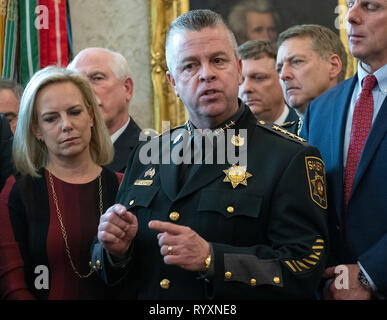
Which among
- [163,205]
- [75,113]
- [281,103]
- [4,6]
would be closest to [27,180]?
[75,113]

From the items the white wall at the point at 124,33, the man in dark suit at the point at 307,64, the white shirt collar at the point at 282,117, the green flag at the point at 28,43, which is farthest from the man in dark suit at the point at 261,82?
the green flag at the point at 28,43

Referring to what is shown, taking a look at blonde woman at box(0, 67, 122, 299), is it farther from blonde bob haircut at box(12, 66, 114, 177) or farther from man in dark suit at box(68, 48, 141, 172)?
man in dark suit at box(68, 48, 141, 172)

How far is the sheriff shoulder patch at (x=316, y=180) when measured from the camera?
183 centimetres

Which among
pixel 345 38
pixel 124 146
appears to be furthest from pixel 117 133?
pixel 345 38

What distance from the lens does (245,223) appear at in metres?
1.83

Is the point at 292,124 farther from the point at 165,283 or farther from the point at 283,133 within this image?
the point at 165,283

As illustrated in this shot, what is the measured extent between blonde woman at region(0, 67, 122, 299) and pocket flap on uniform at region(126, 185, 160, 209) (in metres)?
0.27

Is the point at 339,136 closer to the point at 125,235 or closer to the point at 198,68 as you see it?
the point at 198,68

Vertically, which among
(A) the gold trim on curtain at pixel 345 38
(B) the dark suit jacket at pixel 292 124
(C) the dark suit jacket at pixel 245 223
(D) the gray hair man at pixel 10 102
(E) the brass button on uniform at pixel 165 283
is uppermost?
(A) the gold trim on curtain at pixel 345 38

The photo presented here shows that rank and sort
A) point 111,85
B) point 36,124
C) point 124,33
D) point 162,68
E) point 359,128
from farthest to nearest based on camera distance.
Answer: point 124,33 → point 162,68 → point 111,85 → point 36,124 → point 359,128

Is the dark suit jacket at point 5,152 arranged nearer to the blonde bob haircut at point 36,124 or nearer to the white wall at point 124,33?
the blonde bob haircut at point 36,124

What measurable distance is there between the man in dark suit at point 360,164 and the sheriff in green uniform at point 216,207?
6.6 inches

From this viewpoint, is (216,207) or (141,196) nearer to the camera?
(216,207)

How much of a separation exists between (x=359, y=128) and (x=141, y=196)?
83 cm
